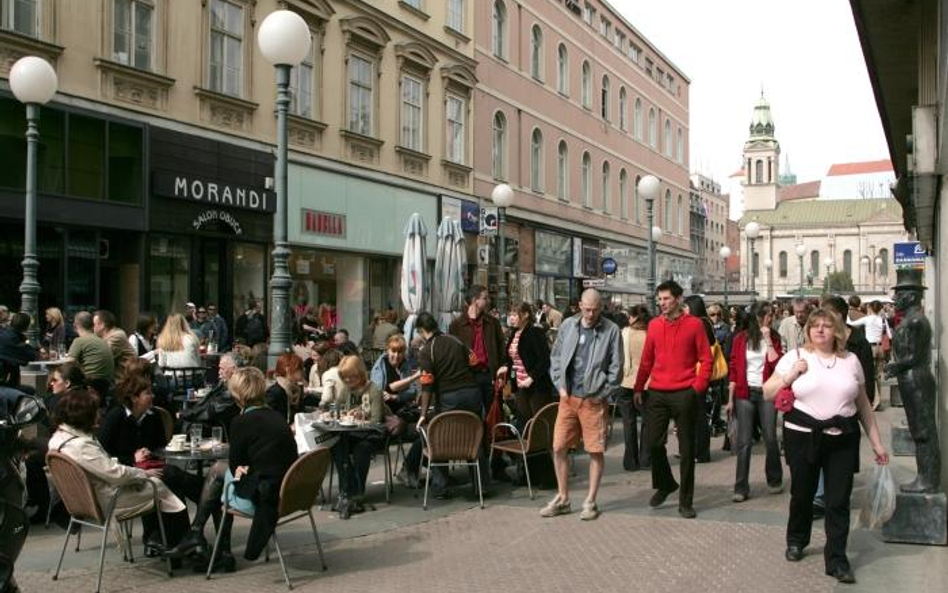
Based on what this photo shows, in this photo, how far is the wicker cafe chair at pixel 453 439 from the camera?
8688mm

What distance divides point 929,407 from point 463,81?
23128mm

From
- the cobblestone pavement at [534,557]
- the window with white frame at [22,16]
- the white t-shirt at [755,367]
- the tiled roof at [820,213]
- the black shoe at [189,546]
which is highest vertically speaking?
the tiled roof at [820,213]

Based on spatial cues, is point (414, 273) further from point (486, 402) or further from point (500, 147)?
point (500, 147)

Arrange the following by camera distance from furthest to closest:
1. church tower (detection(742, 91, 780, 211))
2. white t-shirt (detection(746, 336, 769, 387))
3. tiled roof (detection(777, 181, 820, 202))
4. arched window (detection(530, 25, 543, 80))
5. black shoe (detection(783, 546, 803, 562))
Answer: tiled roof (detection(777, 181, 820, 202)) → church tower (detection(742, 91, 780, 211)) → arched window (detection(530, 25, 543, 80)) → white t-shirt (detection(746, 336, 769, 387)) → black shoe (detection(783, 546, 803, 562))

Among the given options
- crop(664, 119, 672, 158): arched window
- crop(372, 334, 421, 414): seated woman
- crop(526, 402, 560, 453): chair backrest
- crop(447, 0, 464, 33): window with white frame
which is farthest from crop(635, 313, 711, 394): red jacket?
crop(664, 119, 672, 158): arched window

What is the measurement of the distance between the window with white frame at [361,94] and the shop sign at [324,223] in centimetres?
229

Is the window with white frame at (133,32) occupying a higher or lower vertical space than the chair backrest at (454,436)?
higher

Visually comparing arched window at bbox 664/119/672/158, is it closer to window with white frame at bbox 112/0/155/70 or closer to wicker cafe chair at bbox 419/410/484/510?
window with white frame at bbox 112/0/155/70

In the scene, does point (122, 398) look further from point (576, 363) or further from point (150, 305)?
point (150, 305)

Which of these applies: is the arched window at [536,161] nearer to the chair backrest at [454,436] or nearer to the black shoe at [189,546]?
the chair backrest at [454,436]

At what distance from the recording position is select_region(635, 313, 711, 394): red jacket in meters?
8.31

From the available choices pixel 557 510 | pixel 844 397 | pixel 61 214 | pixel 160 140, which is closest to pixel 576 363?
pixel 557 510

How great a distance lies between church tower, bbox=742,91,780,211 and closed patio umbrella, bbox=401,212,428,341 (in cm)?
12885

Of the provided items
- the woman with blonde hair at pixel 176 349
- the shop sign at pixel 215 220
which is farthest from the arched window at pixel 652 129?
the woman with blonde hair at pixel 176 349
